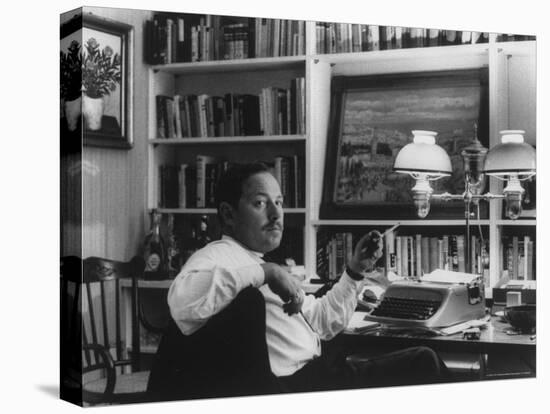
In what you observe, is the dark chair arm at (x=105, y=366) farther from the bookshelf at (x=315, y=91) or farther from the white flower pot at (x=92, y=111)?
the white flower pot at (x=92, y=111)

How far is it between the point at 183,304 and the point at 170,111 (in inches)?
34.4

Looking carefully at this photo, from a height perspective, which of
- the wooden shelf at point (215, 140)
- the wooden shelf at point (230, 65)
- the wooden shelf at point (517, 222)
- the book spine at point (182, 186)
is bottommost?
the wooden shelf at point (517, 222)

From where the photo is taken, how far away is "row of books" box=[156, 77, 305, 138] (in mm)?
5309

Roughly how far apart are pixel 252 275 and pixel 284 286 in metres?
0.19

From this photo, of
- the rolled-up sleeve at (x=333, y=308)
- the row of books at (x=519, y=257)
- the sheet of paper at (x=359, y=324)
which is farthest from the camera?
the row of books at (x=519, y=257)

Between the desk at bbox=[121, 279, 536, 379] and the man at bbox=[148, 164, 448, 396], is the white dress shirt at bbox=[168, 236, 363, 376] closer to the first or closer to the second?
the man at bbox=[148, 164, 448, 396]

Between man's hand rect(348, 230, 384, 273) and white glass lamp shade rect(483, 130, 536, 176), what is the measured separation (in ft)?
2.19

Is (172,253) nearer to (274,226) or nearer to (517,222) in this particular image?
(274,226)

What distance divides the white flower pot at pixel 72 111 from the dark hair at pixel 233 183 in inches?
28.3

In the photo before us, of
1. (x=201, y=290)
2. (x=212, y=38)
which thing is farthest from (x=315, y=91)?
(x=201, y=290)

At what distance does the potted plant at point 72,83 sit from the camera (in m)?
5.00

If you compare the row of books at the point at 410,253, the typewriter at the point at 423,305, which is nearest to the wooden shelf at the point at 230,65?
the row of books at the point at 410,253

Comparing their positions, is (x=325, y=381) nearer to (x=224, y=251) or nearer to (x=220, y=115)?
(x=224, y=251)

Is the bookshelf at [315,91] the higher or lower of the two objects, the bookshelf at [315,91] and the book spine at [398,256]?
the higher
